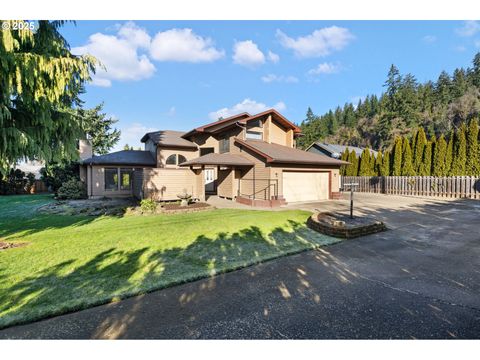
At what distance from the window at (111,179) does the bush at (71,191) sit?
1.71 m

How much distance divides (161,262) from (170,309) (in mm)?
1873

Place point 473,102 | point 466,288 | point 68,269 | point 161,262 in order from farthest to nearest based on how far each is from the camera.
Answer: point 473,102
point 161,262
point 68,269
point 466,288

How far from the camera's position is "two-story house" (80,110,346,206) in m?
14.2

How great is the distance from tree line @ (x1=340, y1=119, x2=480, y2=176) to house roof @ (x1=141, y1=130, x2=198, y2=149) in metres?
14.5

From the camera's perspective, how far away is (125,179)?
1856 centimetres

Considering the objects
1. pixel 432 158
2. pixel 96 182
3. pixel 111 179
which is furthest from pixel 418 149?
pixel 96 182

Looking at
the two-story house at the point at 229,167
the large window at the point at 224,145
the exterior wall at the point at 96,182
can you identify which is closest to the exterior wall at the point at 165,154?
the two-story house at the point at 229,167

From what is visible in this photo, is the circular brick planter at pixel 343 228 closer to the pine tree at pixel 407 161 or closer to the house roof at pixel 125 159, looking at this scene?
the house roof at pixel 125 159

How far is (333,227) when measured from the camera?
7070 mm

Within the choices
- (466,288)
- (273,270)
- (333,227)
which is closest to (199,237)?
(273,270)

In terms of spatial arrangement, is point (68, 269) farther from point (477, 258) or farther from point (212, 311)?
point (477, 258)

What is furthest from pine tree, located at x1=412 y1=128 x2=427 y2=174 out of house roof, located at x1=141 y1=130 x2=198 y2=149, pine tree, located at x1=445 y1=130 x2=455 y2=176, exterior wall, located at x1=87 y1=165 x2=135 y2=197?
exterior wall, located at x1=87 y1=165 x2=135 y2=197

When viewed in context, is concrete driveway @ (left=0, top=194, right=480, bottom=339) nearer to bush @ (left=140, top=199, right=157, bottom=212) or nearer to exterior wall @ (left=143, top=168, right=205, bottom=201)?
bush @ (left=140, top=199, right=157, bottom=212)

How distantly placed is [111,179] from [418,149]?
86.7ft
